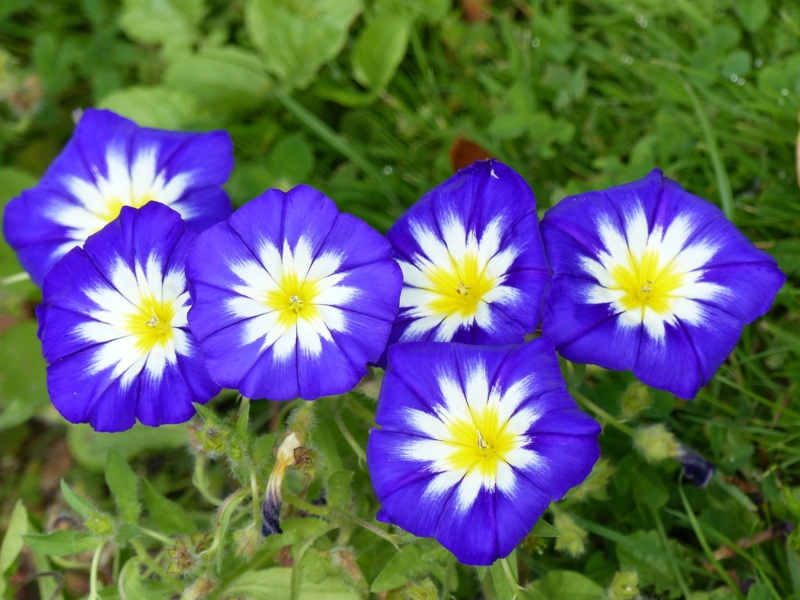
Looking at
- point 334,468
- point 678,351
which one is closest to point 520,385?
point 678,351

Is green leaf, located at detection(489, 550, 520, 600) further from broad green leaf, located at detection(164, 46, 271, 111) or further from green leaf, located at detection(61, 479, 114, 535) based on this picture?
broad green leaf, located at detection(164, 46, 271, 111)

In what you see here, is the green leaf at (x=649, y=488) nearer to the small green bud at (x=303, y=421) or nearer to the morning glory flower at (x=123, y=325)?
the small green bud at (x=303, y=421)

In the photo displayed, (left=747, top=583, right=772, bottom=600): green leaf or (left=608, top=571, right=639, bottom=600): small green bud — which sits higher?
(left=747, top=583, right=772, bottom=600): green leaf

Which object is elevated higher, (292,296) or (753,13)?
(753,13)

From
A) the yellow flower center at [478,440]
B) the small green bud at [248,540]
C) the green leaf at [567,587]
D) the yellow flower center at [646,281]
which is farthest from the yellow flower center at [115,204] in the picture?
the green leaf at [567,587]

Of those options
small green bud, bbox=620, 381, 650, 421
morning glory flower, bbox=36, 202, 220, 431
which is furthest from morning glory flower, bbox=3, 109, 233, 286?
small green bud, bbox=620, 381, 650, 421

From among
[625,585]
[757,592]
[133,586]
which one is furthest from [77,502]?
[757,592]

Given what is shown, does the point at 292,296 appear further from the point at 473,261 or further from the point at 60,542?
the point at 60,542
